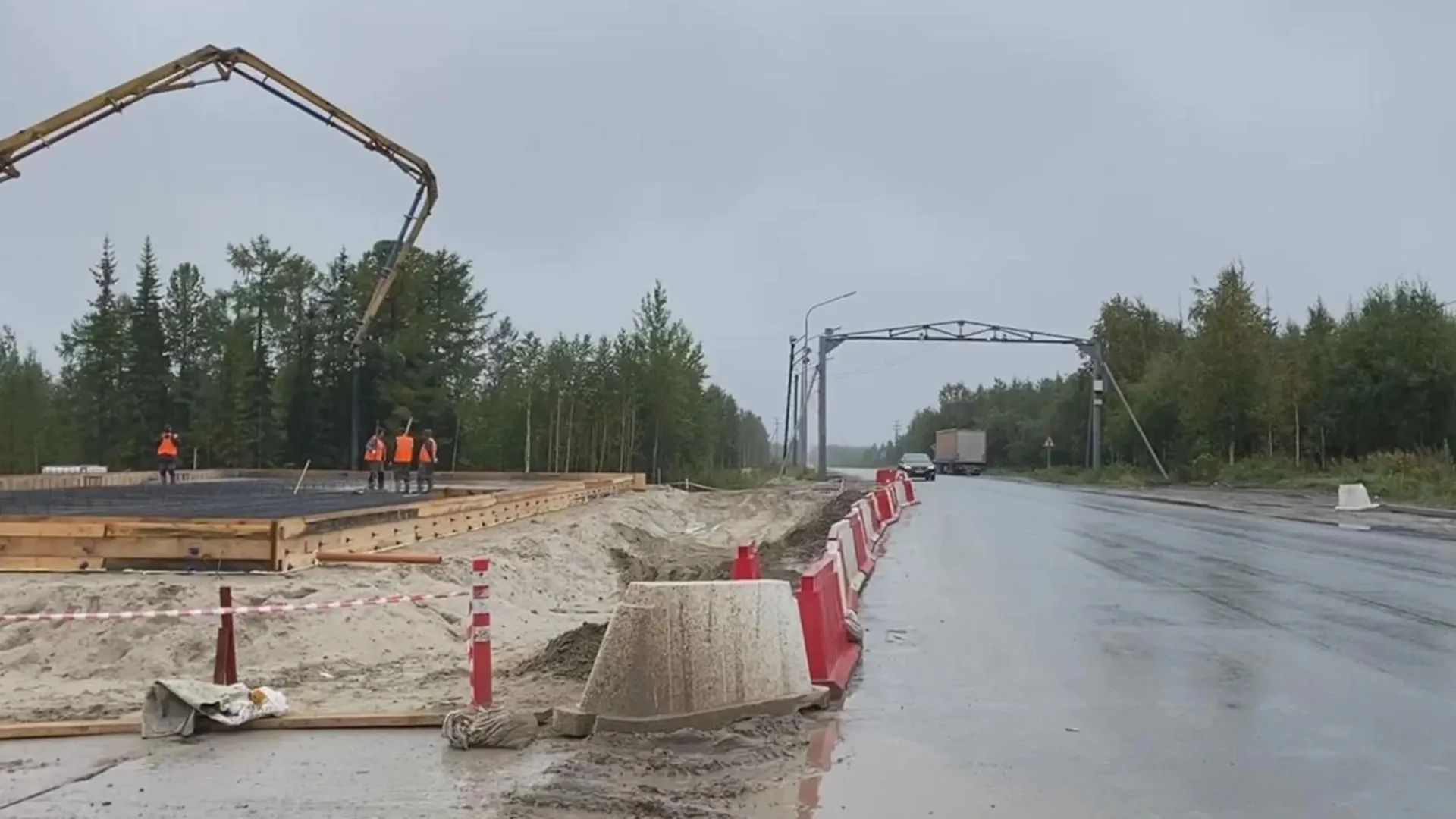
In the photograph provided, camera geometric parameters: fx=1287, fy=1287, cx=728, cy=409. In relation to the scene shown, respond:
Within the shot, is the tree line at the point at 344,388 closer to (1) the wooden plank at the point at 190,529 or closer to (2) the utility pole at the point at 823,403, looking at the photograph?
(2) the utility pole at the point at 823,403

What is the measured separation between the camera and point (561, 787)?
668 cm

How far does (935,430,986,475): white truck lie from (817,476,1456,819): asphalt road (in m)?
73.1

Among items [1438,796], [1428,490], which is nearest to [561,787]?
[1438,796]

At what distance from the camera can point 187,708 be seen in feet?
27.3

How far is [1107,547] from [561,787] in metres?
16.7

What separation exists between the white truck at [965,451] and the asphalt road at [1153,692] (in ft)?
240

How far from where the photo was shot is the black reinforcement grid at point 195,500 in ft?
68.9

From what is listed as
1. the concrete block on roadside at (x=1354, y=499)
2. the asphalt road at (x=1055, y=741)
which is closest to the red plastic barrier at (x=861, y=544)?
the asphalt road at (x=1055, y=741)

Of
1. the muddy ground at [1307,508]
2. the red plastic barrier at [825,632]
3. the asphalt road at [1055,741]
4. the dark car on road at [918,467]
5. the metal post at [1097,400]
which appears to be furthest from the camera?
the dark car on road at [918,467]

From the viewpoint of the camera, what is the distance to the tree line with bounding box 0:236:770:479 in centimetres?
5844

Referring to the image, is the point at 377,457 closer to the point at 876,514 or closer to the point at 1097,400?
the point at 876,514

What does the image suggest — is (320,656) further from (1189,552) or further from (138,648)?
(1189,552)

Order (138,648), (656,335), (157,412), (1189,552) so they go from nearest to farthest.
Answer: (138,648), (1189,552), (656,335), (157,412)

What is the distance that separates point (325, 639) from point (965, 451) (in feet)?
268
